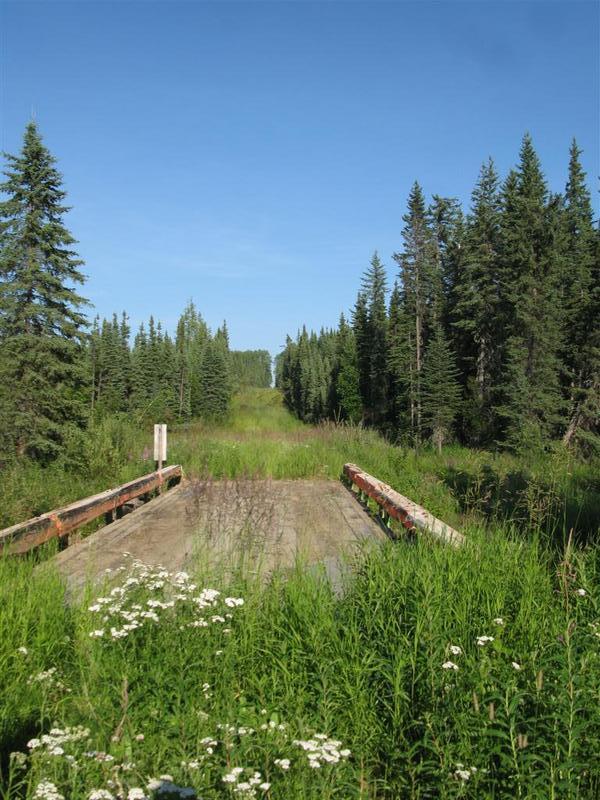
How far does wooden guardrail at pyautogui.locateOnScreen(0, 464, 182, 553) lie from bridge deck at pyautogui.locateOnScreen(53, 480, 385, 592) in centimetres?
28

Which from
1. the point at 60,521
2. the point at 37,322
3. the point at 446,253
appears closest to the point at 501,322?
the point at 446,253

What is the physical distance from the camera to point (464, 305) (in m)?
35.8

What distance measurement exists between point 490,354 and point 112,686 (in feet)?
122

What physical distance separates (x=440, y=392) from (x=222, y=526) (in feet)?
91.2

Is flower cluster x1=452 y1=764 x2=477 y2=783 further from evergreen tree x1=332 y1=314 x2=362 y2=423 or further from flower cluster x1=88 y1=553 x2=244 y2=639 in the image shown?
evergreen tree x1=332 y1=314 x2=362 y2=423

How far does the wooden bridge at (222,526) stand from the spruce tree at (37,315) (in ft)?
15.1

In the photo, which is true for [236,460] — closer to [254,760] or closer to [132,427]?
[132,427]

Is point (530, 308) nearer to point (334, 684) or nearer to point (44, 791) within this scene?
point (334, 684)

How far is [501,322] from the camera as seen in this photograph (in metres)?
33.8

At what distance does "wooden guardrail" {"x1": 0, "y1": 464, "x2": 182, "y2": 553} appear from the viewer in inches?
201

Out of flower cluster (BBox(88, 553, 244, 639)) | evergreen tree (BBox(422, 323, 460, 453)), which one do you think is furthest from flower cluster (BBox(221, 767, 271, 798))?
evergreen tree (BBox(422, 323, 460, 453))

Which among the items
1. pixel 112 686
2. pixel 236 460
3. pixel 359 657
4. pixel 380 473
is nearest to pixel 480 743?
pixel 359 657

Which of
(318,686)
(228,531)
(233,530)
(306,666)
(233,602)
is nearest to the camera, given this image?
(318,686)

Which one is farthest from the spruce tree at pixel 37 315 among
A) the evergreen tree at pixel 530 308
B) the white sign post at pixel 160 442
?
the evergreen tree at pixel 530 308
